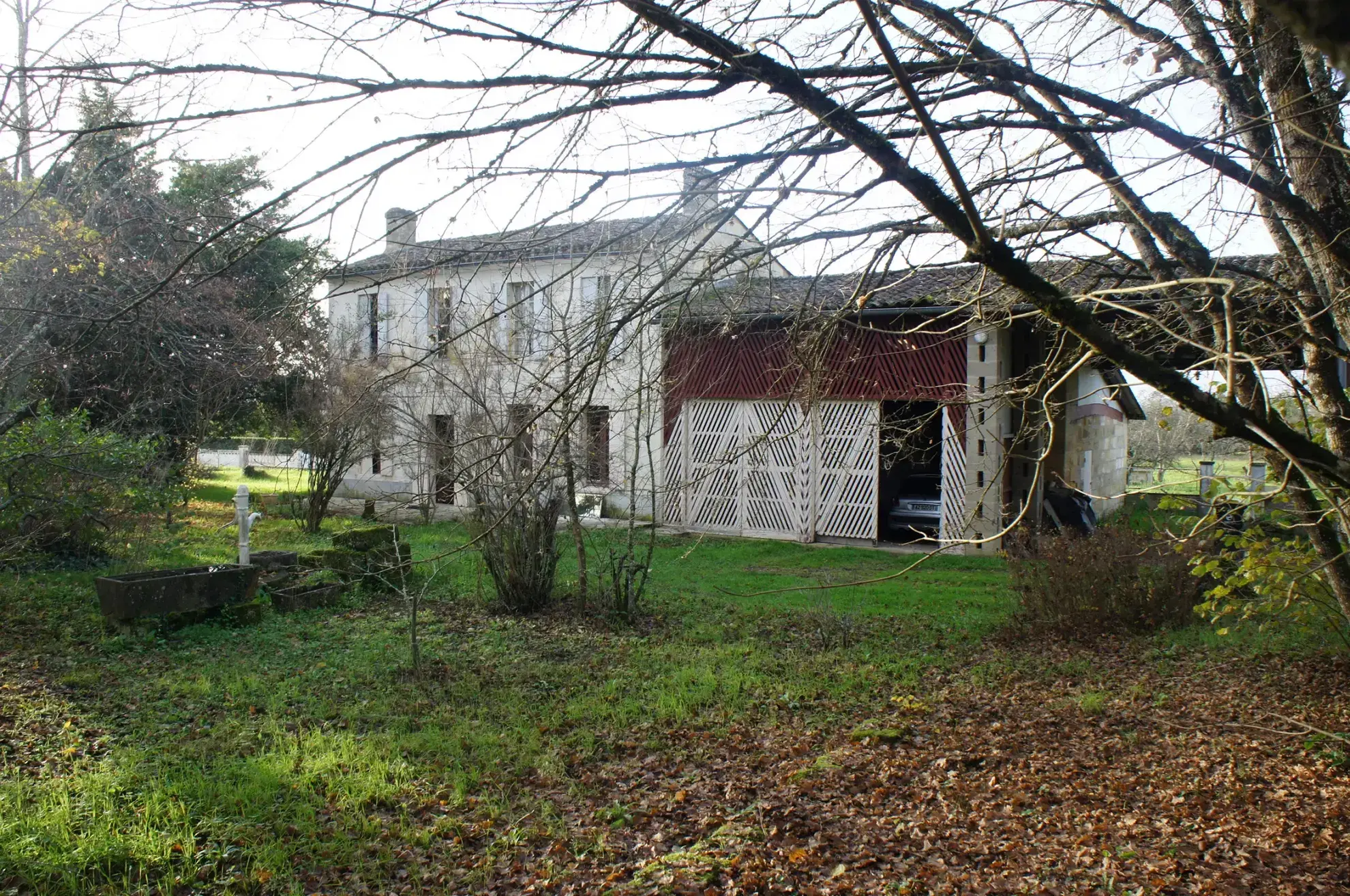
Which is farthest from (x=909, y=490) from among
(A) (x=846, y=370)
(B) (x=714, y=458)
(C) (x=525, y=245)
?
(C) (x=525, y=245)

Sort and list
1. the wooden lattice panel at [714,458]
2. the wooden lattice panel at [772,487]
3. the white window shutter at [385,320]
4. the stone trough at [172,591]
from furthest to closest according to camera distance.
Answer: the wooden lattice panel at [714,458] → the wooden lattice panel at [772,487] → the stone trough at [172,591] → the white window shutter at [385,320]

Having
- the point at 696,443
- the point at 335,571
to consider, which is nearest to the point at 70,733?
the point at 335,571

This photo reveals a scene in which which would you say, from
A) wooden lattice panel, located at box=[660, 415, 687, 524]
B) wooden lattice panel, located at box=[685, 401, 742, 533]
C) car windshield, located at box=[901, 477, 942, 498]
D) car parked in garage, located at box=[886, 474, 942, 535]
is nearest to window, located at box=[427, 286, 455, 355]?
car parked in garage, located at box=[886, 474, 942, 535]

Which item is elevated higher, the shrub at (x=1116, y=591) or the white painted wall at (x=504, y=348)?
the white painted wall at (x=504, y=348)

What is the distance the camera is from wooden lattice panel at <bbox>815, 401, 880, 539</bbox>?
1452cm

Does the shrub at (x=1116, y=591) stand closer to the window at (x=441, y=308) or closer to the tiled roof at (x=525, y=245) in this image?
the tiled roof at (x=525, y=245)

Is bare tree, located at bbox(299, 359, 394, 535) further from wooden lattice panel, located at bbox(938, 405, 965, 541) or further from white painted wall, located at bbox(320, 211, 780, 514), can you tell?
wooden lattice panel, located at bbox(938, 405, 965, 541)

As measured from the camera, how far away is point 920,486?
16.3m

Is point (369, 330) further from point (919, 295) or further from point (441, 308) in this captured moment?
point (441, 308)

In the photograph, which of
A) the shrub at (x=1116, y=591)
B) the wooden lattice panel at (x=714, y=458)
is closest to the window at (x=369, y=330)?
the wooden lattice panel at (x=714, y=458)

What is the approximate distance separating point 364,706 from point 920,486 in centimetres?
1245

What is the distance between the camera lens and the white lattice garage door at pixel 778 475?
1462cm

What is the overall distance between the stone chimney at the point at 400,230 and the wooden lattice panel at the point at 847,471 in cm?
1114

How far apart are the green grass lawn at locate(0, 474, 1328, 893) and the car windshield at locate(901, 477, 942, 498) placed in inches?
214
